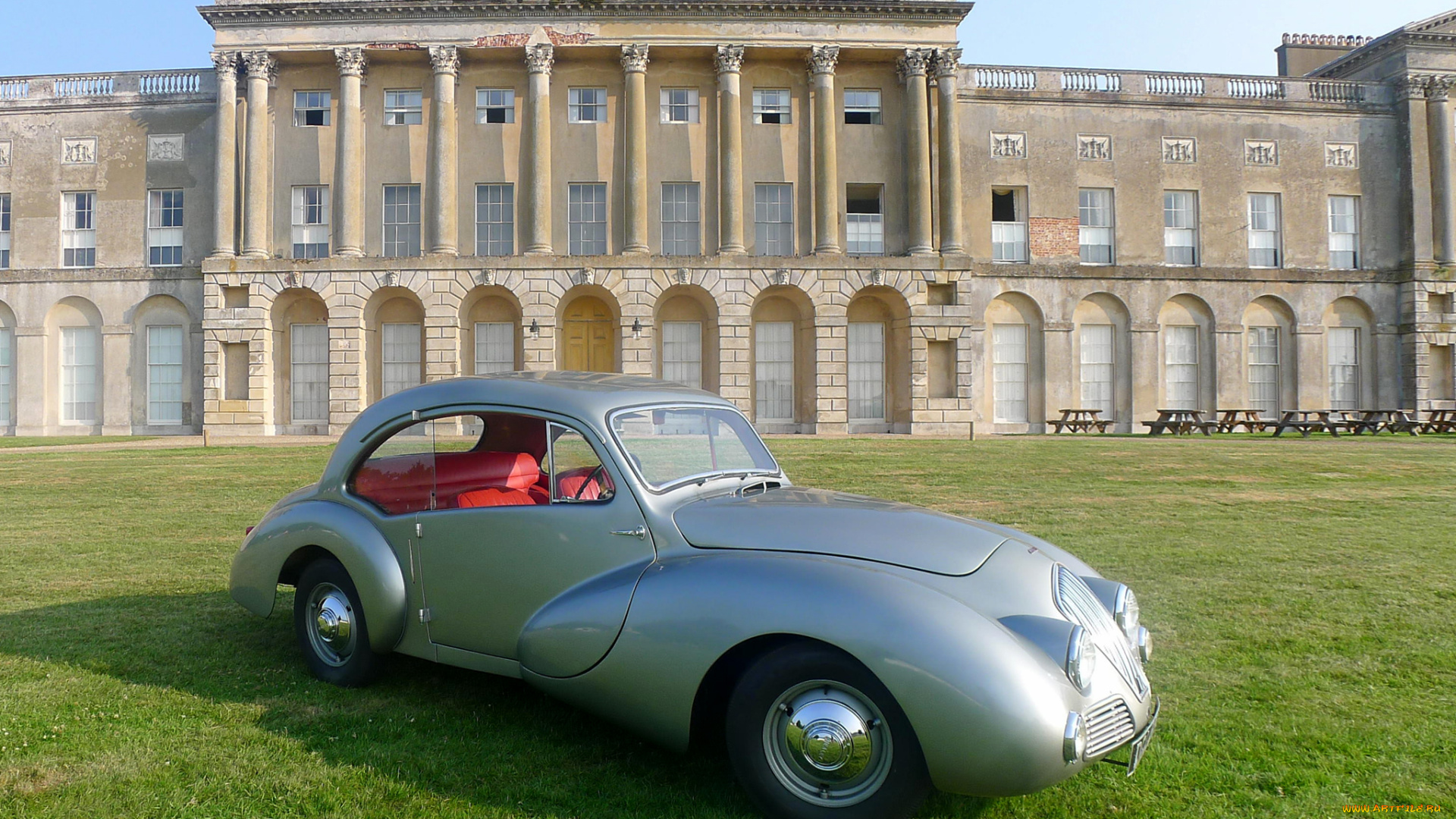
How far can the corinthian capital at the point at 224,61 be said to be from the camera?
2611cm

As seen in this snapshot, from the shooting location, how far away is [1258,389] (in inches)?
→ 1191

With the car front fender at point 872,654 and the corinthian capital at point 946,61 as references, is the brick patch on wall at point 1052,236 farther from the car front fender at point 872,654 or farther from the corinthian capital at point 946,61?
the car front fender at point 872,654

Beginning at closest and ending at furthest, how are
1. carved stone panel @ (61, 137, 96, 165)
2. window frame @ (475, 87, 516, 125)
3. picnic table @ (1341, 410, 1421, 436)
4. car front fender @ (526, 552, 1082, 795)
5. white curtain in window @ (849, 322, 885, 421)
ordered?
car front fender @ (526, 552, 1082, 795)
picnic table @ (1341, 410, 1421, 436)
window frame @ (475, 87, 516, 125)
white curtain in window @ (849, 322, 885, 421)
carved stone panel @ (61, 137, 96, 165)

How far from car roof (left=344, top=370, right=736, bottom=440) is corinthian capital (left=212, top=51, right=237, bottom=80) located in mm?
26952

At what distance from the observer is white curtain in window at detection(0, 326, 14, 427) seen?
28359 millimetres

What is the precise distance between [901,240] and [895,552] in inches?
1002

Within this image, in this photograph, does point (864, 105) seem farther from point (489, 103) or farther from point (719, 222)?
point (489, 103)

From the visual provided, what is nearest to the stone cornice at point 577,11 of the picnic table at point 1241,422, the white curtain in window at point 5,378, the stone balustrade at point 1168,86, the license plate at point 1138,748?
the stone balustrade at point 1168,86

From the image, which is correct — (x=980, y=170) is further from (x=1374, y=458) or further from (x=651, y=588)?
(x=651, y=588)

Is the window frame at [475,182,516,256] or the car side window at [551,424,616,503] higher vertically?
the window frame at [475,182,516,256]

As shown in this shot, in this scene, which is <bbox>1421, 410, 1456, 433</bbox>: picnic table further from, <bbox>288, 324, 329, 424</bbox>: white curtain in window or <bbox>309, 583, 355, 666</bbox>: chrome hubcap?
<bbox>288, 324, 329, 424</bbox>: white curtain in window

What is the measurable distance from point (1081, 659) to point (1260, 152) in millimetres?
33528

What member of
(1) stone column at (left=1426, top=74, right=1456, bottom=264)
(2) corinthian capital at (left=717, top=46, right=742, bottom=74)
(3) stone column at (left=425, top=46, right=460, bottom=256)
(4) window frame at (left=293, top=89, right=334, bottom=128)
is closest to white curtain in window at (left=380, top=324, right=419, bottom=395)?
(3) stone column at (left=425, top=46, right=460, bottom=256)

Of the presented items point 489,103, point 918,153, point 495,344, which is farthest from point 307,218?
point 918,153
